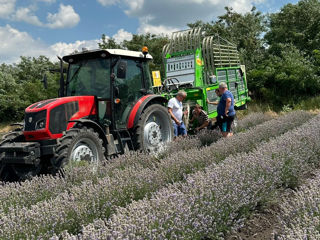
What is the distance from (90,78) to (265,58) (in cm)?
1385

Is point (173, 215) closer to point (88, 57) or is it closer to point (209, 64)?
point (88, 57)

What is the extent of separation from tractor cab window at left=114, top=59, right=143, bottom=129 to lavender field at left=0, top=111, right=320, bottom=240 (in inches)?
37.3

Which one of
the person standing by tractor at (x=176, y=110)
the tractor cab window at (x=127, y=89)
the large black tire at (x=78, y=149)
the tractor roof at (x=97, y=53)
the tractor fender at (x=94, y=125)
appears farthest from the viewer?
the person standing by tractor at (x=176, y=110)

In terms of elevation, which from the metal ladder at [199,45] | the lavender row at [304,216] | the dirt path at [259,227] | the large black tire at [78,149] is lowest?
the dirt path at [259,227]

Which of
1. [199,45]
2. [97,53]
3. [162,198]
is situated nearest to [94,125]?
[97,53]

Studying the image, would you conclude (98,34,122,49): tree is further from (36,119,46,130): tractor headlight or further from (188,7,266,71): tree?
(36,119,46,130): tractor headlight

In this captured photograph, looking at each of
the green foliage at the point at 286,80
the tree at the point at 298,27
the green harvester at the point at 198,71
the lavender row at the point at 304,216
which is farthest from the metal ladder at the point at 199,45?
the tree at the point at 298,27

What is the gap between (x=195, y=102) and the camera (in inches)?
291

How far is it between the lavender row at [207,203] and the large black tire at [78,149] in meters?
1.48

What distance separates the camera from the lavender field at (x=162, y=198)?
7.28 ft

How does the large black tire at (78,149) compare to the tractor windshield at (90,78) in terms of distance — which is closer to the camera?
the large black tire at (78,149)

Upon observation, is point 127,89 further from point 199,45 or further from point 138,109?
point 199,45

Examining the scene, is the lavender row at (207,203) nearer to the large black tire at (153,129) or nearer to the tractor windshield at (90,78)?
the large black tire at (153,129)

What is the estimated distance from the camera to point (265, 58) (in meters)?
16.7
